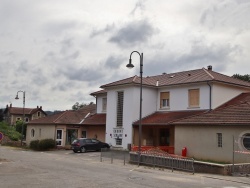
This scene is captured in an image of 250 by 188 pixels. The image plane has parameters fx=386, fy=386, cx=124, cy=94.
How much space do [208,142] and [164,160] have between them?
6.00 metres

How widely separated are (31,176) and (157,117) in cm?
2186

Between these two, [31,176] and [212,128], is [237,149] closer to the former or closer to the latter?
[212,128]

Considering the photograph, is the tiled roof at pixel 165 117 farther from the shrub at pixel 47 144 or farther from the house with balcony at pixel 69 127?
the shrub at pixel 47 144

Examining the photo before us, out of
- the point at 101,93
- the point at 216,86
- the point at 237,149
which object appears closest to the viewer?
the point at 237,149

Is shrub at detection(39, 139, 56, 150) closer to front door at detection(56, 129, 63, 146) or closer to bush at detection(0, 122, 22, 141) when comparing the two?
front door at detection(56, 129, 63, 146)

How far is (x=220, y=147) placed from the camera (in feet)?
88.6

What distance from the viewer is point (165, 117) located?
3609 centimetres

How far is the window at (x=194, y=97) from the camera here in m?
35.4

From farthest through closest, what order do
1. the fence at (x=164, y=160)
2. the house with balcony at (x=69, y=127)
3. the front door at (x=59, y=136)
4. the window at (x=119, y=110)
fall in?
the front door at (x=59, y=136) < the house with balcony at (x=69, y=127) < the window at (x=119, y=110) < the fence at (x=164, y=160)

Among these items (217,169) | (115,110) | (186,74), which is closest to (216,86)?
(186,74)

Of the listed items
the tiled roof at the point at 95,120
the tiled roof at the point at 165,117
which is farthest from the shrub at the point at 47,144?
the tiled roof at the point at 165,117

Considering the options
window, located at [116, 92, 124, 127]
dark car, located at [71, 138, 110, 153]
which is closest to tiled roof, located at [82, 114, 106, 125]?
window, located at [116, 92, 124, 127]

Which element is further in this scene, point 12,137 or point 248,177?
point 12,137

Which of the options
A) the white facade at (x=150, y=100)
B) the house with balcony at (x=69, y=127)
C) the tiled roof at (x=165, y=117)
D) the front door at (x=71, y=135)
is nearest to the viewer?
the tiled roof at (x=165, y=117)
